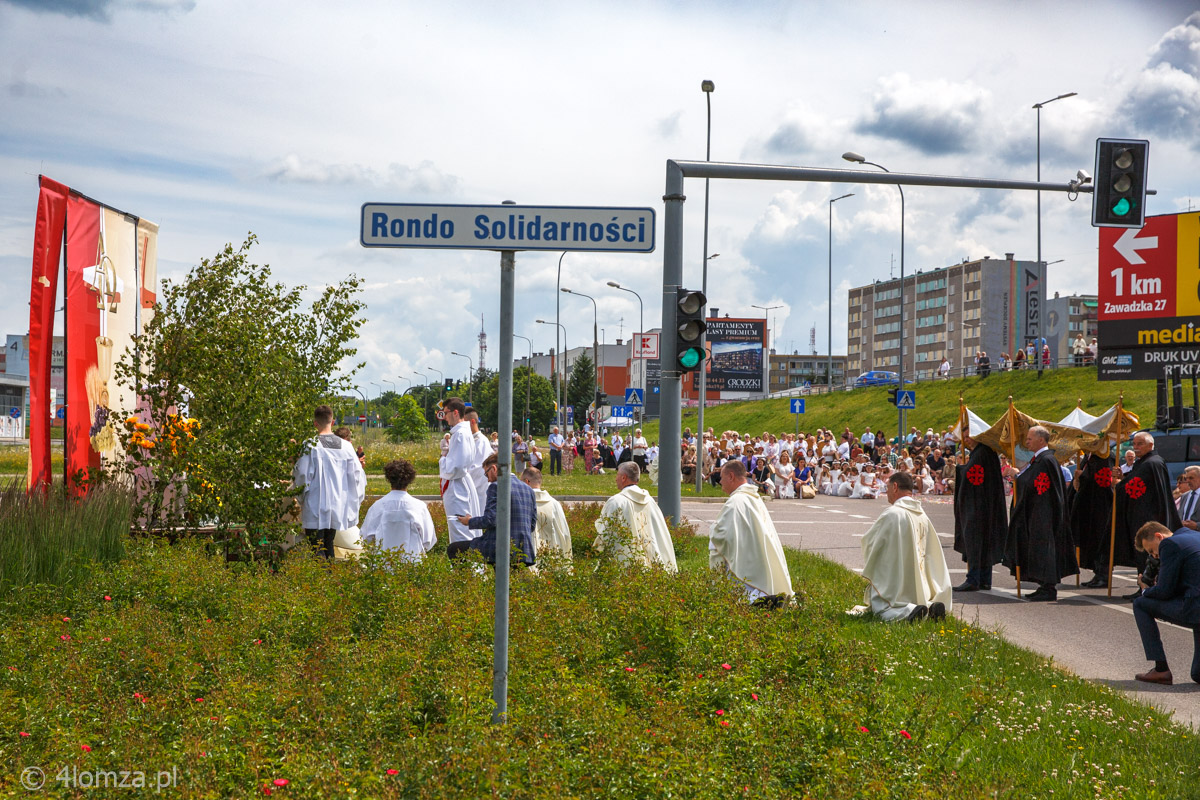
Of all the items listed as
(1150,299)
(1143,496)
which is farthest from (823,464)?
(1143,496)

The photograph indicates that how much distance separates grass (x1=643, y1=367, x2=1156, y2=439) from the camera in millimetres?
47188

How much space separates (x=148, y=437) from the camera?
32.7 feet

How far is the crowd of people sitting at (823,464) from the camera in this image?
3006 centimetres

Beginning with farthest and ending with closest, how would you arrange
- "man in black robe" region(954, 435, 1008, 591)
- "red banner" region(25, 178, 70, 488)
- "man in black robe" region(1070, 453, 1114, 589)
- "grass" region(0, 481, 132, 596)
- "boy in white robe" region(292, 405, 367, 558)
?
"man in black robe" region(1070, 453, 1114, 589) → "man in black robe" region(954, 435, 1008, 591) → "boy in white robe" region(292, 405, 367, 558) → "red banner" region(25, 178, 70, 488) → "grass" region(0, 481, 132, 596)

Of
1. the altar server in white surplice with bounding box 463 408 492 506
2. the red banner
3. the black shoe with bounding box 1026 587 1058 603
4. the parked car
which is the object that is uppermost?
the parked car

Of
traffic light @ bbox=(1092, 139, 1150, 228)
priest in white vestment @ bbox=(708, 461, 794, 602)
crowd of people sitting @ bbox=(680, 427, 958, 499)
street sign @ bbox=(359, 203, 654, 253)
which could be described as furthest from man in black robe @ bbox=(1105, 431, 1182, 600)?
crowd of people sitting @ bbox=(680, 427, 958, 499)

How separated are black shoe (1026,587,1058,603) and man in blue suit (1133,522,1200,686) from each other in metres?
3.91

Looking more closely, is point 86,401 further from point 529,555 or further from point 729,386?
point 729,386

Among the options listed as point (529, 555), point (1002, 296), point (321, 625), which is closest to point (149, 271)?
point (529, 555)

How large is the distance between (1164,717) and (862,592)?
4804 mm

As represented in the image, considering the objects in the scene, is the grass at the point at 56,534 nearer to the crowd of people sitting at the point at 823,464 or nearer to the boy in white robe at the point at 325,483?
the boy in white robe at the point at 325,483

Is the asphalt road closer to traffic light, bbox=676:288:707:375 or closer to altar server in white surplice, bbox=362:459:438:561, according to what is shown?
traffic light, bbox=676:288:707:375

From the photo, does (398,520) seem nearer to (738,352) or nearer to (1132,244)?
(1132,244)

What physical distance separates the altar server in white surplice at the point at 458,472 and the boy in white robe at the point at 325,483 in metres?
1.14
